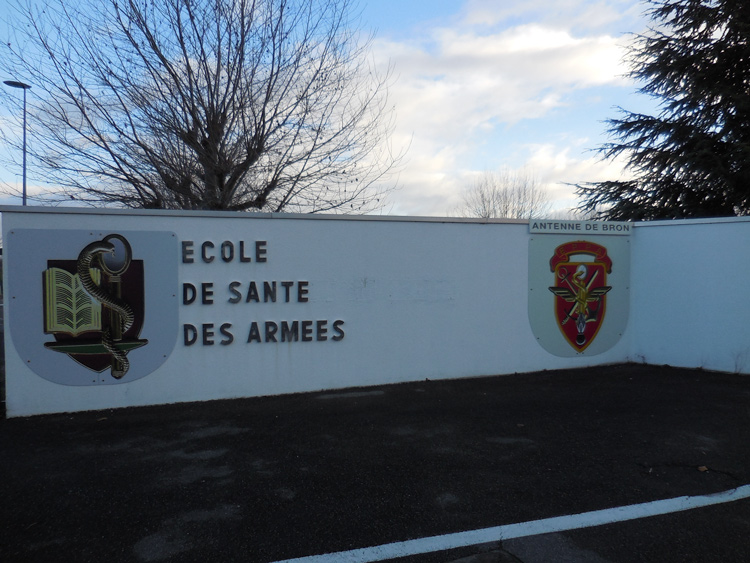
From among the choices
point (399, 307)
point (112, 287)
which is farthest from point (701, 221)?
point (112, 287)

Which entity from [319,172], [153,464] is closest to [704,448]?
[153,464]

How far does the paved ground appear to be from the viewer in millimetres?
3205

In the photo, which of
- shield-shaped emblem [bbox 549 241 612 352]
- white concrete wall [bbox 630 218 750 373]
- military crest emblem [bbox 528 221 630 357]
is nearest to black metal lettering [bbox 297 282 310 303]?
military crest emblem [bbox 528 221 630 357]

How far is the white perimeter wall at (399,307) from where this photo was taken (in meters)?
6.45

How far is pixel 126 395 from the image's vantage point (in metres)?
6.33

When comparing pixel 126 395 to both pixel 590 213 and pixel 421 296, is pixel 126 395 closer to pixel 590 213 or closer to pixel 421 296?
pixel 421 296

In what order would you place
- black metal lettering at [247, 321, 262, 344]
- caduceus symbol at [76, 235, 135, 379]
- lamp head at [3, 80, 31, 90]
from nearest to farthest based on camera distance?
caduceus symbol at [76, 235, 135, 379] → black metal lettering at [247, 321, 262, 344] → lamp head at [3, 80, 31, 90]

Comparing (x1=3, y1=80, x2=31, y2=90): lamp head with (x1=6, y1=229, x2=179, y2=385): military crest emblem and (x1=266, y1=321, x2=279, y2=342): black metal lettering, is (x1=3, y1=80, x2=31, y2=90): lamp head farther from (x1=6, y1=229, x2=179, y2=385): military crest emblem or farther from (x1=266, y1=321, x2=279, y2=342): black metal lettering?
(x1=266, y1=321, x2=279, y2=342): black metal lettering

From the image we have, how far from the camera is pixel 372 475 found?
4219 millimetres

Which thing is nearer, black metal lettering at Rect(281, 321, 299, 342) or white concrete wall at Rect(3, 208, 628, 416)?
white concrete wall at Rect(3, 208, 628, 416)

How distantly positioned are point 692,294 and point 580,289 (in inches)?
65.1

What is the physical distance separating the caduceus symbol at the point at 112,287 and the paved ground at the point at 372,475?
0.69 m

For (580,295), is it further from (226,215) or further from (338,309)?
(226,215)

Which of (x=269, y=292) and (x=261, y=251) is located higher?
(x=261, y=251)
